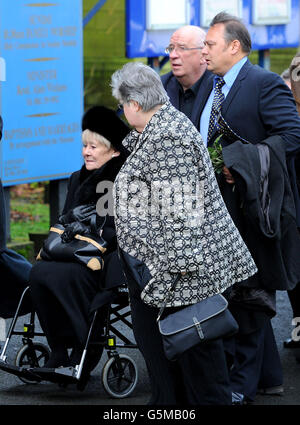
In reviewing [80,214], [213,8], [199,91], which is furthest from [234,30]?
[213,8]

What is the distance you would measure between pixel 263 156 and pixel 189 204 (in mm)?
1041

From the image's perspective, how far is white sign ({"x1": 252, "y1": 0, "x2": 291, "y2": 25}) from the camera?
11727 millimetres

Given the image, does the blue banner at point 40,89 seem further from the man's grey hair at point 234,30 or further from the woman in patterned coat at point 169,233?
the woman in patterned coat at point 169,233

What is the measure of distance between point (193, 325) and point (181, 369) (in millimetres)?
393

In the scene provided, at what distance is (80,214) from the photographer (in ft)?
19.0

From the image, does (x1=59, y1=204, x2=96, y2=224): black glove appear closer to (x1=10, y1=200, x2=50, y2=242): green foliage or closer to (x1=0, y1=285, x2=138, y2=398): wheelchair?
(x1=0, y1=285, x2=138, y2=398): wheelchair

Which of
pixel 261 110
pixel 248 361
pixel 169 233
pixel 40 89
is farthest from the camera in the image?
pixel 40 89

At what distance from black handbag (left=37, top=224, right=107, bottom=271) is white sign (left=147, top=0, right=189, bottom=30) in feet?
16.2

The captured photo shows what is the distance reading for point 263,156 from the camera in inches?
211

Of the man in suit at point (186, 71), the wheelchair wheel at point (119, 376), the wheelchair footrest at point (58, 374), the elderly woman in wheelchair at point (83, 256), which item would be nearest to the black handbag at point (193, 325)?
the elderly woman in wheelchair at point (83, 256)

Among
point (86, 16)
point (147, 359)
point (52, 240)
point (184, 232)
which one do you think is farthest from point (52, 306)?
point (86, 16)

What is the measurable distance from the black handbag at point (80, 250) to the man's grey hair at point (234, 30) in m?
1.28

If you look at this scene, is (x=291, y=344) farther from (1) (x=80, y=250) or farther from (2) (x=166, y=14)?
(2) (x=166, y=14)

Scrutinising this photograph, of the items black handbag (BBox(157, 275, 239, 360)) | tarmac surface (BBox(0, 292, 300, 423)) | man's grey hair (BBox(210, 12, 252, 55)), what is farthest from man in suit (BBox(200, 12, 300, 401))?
black handbag (BBox(157, 275, 239, 360))
